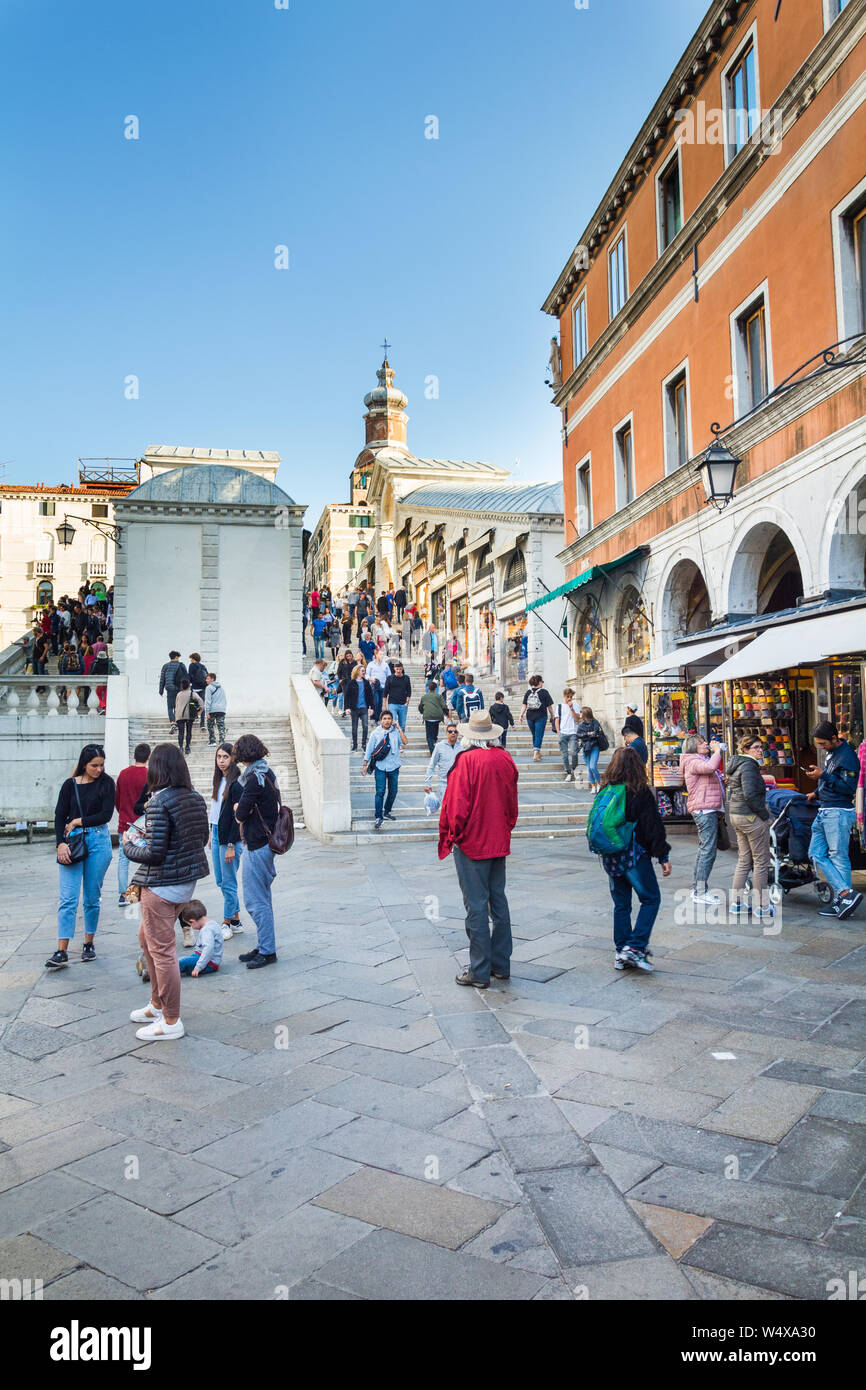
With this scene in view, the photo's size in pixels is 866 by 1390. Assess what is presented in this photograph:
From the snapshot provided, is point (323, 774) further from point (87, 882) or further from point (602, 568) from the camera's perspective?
point (602, 568)

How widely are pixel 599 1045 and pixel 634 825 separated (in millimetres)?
1627

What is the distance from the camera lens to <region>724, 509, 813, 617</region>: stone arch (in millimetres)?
11659

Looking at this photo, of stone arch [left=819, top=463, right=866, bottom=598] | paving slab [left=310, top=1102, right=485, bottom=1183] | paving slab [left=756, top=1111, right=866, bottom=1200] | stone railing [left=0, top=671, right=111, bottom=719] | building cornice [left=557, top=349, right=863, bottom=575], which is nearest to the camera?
paving slab [left=756, top=1111, right=866, bottom=1200]

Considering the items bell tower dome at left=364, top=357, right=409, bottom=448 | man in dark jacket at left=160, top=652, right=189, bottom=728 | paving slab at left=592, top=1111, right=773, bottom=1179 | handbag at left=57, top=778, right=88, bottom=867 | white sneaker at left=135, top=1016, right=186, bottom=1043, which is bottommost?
paving slab at left=592, top=1111, right=773, bottom=1179

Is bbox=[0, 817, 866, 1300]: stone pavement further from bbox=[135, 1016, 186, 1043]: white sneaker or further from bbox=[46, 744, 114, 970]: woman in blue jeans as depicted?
bbox=[46, 744, 114, 970]: woman in blue jeans

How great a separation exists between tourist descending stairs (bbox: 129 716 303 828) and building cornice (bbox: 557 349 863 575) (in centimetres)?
798

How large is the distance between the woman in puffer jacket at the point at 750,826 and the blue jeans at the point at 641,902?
5.77 feet

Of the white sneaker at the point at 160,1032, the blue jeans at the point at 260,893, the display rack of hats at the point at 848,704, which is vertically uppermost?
the display rack of hats at the point at 848,704

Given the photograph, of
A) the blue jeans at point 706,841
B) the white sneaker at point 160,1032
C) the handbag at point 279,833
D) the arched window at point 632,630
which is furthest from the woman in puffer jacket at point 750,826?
the arched window at point 632,630

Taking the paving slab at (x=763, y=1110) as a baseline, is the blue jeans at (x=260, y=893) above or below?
above

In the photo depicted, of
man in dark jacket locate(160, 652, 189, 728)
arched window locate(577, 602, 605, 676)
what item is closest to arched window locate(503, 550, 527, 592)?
arched window locate(577, 602, 605, 676)

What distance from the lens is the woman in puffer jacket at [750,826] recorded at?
7.09 meters

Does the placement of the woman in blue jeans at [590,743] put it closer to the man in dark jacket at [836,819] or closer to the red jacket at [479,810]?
the man in dark jacket at [836,819]

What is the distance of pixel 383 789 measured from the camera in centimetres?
1182
